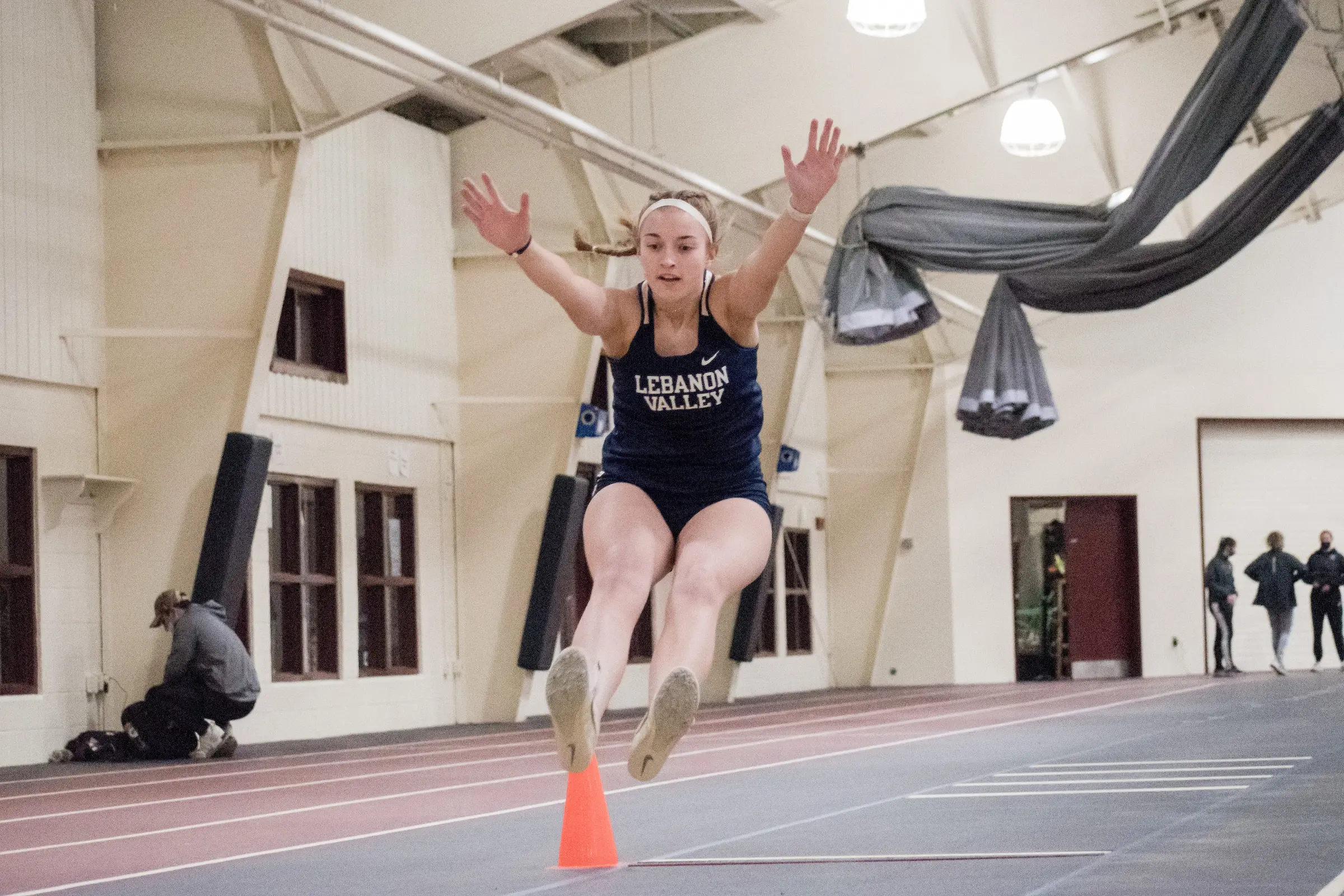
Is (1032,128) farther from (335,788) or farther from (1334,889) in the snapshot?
(1334,889)

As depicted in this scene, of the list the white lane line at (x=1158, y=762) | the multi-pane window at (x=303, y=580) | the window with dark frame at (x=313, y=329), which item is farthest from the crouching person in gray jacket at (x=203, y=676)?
the white lane line at (x=1158, y=762)

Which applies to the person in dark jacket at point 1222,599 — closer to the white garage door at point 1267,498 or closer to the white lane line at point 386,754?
the white garage door at point 1267,498

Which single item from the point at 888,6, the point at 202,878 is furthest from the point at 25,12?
the point at 202,878

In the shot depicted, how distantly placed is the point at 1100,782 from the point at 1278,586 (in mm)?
13949

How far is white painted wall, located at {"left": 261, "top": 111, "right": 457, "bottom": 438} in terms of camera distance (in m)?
14.6

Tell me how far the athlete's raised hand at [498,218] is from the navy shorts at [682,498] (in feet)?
2.19

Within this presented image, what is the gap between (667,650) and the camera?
14.4 ft

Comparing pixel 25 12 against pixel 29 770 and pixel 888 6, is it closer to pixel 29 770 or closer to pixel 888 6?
pixel 29 770

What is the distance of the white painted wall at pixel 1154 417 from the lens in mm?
22844

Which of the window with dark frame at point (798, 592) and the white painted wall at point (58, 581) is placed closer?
the white painted wall at point (58, 581)

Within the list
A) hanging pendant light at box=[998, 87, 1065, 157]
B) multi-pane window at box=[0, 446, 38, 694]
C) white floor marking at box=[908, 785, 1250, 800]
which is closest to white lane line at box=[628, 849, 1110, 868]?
white floor marking at box=[908, 785, 1250, 800]

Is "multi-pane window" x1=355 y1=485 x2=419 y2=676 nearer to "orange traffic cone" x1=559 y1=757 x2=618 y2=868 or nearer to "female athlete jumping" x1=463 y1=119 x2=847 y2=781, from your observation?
"orange traffic cone" x1=559 y1=757 x2=618 y2=868

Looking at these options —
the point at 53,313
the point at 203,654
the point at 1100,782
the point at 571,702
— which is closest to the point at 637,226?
the point at 571,702

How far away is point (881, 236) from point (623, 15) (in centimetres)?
444
